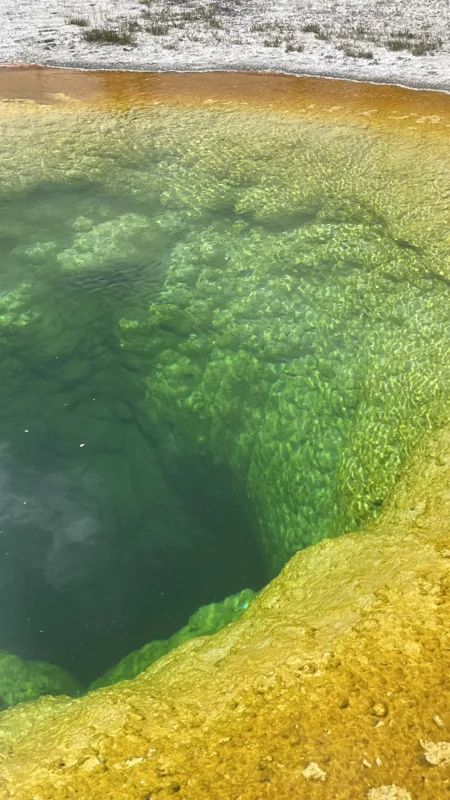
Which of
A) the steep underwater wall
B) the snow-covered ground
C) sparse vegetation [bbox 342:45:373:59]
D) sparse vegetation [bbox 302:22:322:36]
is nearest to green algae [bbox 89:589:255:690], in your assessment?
the steep underwater wall

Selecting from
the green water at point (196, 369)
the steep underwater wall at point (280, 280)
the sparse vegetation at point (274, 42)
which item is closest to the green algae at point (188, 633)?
the green water at point (196, 369)

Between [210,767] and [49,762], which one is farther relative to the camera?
[49,762]

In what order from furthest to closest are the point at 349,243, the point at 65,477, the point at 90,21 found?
the point at 90,21 → the point at 349,243 → the point at 65,477

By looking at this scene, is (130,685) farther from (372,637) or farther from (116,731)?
(372,637)

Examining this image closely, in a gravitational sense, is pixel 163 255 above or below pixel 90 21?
below

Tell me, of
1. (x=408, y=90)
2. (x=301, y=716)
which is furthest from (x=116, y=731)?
(x=408, y=90)

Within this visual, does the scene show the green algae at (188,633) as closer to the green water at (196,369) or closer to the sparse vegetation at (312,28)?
the green water at (196,369)

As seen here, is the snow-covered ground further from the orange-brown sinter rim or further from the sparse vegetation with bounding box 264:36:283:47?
the orange-brown sinter rim
